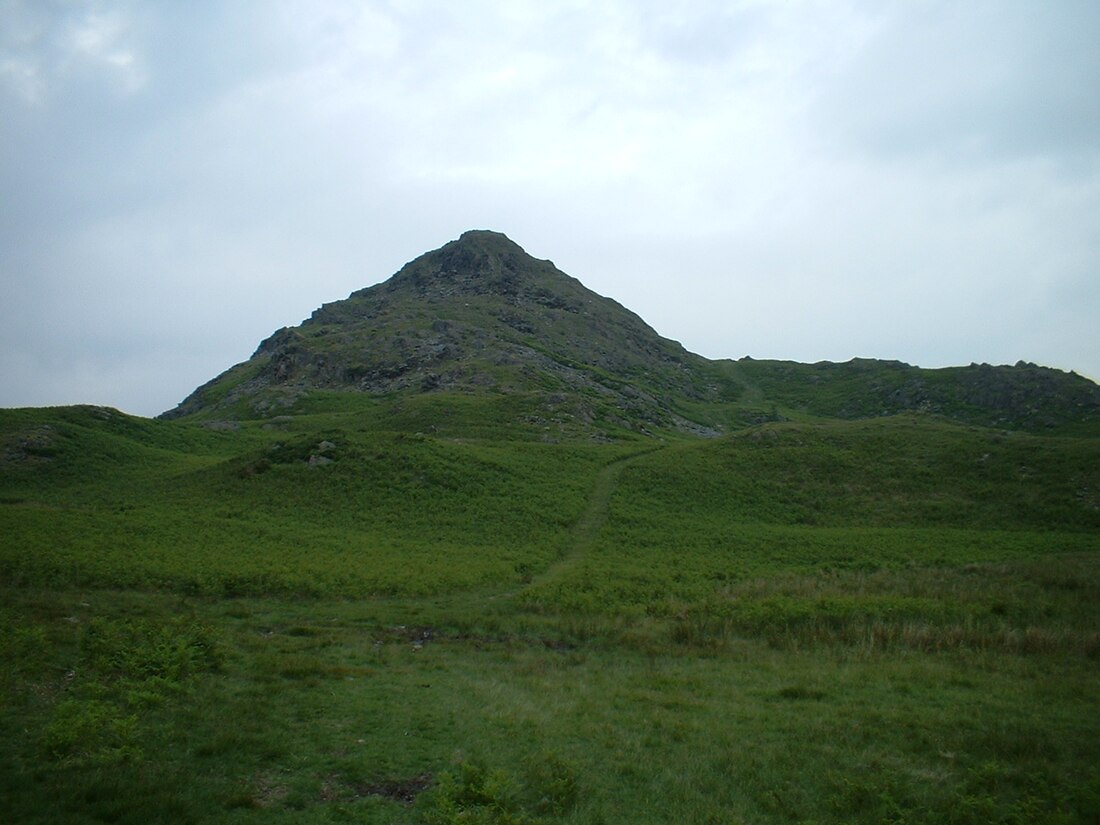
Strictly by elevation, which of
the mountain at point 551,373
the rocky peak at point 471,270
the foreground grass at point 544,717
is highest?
the rocky peak at point 471,270

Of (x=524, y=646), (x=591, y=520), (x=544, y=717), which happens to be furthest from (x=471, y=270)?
(x=544, y=717)

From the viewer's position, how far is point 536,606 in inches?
1051

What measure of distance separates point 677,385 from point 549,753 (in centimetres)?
15037

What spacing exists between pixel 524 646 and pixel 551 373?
99.1 meters

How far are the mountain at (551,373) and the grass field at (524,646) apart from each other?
40615mm

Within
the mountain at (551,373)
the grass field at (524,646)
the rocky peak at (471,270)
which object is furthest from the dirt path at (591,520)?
the rocky peak at (471,270)

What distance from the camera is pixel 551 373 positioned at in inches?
4710

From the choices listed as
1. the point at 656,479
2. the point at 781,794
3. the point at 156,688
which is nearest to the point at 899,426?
the point at 656,479

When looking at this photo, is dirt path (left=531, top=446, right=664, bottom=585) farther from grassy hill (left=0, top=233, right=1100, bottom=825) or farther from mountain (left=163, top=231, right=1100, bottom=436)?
mountain (left=163, top=231, right=1100, bottom=436)

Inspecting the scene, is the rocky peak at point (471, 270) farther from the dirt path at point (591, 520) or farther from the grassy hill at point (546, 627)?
the dirt path at point (591, 520)

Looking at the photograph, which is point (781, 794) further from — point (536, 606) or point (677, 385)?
point (677, 385)

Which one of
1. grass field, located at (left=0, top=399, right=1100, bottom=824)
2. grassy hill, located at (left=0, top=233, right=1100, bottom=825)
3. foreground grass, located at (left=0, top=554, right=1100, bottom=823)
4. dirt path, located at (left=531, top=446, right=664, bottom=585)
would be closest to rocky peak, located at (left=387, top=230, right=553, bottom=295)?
grassy hill, located at (left=0, top=233, right=1100, bottom=825)

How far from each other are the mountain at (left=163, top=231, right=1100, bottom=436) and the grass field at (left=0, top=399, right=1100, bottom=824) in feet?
133

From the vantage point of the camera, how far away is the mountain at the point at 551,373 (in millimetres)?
109062
